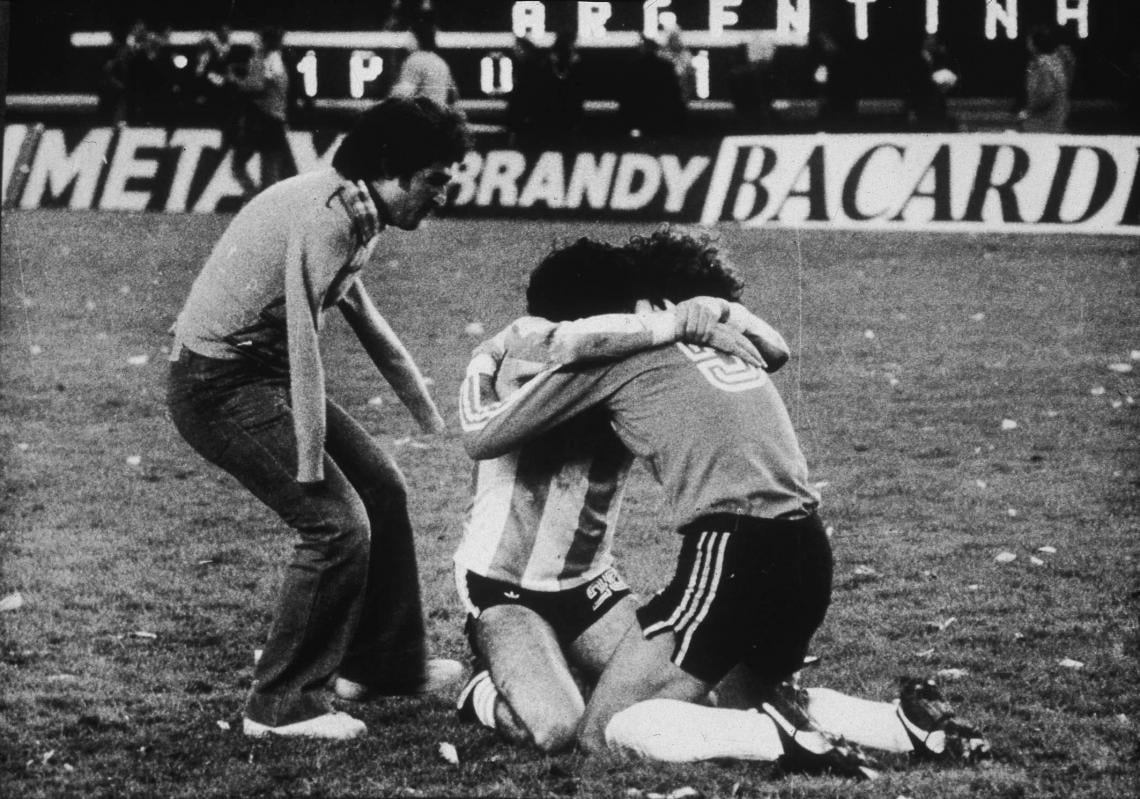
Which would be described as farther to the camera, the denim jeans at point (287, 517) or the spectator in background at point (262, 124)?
the spectator in background at point (262, 124)

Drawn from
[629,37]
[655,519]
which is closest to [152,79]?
[629,37]

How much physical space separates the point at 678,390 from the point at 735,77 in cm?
1362

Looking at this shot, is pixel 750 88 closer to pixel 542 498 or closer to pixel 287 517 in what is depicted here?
pixel 542 498

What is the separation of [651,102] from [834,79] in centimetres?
369

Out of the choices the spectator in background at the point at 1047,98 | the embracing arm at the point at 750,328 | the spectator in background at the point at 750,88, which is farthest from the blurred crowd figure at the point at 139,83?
the embracing arm at the point at 750,328

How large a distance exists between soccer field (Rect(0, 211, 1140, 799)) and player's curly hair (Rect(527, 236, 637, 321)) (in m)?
1.14

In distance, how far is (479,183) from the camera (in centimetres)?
1429

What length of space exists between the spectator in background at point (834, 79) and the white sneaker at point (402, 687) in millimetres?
11551

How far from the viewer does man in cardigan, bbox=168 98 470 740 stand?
12.5 feet

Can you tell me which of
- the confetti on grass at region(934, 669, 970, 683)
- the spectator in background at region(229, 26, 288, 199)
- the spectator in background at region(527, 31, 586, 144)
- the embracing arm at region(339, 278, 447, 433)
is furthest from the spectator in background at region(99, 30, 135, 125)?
the confetti on grass at region(934, 669, 970, 683)

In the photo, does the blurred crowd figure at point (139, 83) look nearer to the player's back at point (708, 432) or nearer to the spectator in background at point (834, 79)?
the spectator in background at point (834, 79)

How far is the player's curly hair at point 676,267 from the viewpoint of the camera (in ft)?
13.1

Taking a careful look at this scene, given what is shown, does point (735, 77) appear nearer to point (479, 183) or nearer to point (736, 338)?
point (479, 183)

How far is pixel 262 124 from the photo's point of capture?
14430 mm
